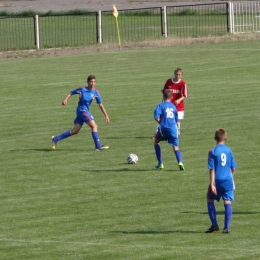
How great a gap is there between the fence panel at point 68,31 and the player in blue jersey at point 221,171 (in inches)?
1443

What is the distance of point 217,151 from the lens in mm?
13977

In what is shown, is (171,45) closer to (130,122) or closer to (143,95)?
(143,95)


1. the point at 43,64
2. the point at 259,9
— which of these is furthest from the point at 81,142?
the point at 259,9

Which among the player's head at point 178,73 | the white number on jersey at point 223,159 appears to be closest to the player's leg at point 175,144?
the player's head at point 178,73

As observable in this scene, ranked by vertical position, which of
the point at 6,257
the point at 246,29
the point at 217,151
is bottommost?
the point at 6,257

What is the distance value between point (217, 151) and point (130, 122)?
1367cm

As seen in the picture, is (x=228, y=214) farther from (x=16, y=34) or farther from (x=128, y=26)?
(x=128, y=26)

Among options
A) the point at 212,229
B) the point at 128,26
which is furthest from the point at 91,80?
the point at 128,26

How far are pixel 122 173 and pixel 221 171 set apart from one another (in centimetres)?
632

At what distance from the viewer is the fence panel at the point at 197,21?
54031 millimetres

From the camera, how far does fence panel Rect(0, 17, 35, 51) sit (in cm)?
5086

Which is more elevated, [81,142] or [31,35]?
[31,35]

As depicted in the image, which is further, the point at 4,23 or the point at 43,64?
the point at 4,23

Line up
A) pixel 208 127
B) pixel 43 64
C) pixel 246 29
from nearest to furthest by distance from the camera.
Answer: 1. pixel 208 127
2. pixel 43 64
3. pixel 246 29
